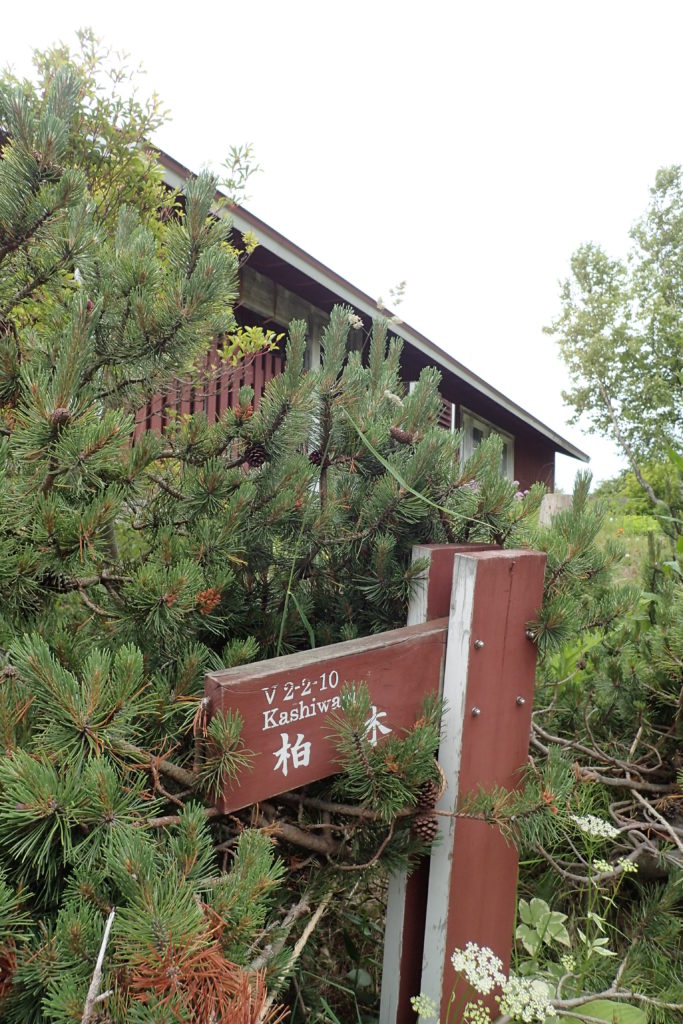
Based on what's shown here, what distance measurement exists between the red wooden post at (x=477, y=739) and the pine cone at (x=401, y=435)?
40cm

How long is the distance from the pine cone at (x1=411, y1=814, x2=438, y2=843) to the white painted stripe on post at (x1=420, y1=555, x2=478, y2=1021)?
8 centimetres

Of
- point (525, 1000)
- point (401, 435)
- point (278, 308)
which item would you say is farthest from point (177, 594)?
point (278, 308)

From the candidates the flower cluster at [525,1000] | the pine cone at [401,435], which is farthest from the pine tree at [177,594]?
the flower cluster at [525,1000]

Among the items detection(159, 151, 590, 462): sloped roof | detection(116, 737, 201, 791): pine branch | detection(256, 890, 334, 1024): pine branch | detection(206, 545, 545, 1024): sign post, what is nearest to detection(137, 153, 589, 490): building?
detection(159, 151, 590, 462): sloped roof

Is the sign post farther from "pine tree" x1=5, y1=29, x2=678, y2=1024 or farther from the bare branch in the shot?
the bare branch

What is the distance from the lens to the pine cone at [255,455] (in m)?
1.55

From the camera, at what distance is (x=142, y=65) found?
8.81 ft

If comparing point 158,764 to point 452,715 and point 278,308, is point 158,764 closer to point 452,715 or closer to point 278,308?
point 452,715

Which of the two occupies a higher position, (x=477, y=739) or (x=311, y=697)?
(x=311, y=697)

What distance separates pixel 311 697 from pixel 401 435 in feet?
2.45

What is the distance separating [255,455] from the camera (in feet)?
5.10

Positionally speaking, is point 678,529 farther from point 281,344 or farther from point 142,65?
point 281,344

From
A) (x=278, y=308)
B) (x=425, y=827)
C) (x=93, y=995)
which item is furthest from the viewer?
(x=278, y=308)

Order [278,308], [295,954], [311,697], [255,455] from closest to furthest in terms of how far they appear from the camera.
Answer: [295,954], [311,697], [255,455], [278,308]
